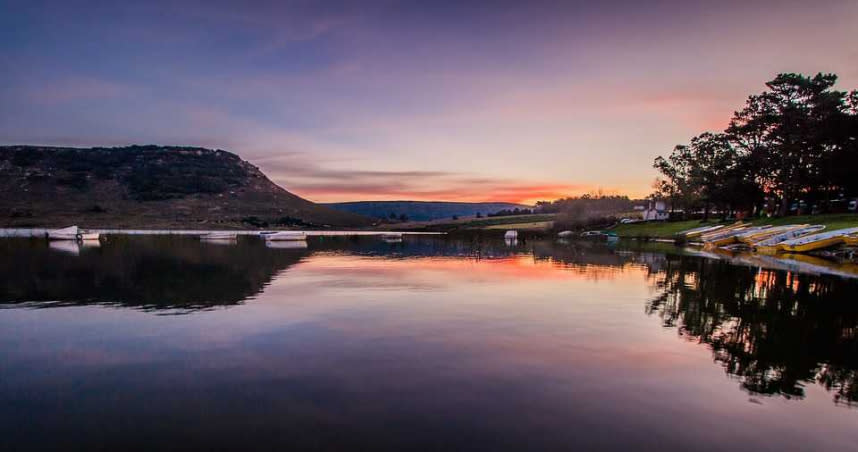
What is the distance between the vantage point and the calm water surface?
927 centimetres

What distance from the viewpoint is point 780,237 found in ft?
197

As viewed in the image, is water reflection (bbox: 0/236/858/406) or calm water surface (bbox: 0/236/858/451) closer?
calm water surface (bbox: 0/236/858/451)

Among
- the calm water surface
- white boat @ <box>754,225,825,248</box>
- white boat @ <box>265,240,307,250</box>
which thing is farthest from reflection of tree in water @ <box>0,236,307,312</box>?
white boat @ <box>754,225,825,248</box>

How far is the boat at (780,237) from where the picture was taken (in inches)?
2283

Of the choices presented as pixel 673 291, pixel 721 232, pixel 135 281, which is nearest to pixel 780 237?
pixel 721 232

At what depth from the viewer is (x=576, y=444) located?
28.9ft

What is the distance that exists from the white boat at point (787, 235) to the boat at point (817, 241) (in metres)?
2.43

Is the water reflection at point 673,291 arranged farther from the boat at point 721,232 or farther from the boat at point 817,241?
the boat at point 721,232

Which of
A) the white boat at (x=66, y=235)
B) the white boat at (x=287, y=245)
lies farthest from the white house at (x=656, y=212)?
the white boat at (x=66, y=235)

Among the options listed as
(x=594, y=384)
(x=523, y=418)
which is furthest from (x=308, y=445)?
(x=594, y=384)

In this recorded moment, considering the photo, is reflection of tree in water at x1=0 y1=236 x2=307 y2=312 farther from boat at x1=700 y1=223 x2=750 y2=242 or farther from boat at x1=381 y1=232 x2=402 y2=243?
boat at x1=700 y1=223 x2=750 y2=242

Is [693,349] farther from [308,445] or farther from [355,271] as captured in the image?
[355,271]

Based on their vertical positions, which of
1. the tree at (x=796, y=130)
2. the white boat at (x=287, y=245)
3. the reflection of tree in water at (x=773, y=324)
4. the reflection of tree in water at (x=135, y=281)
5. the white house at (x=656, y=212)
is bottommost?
the white boat at (x=287, y=245)

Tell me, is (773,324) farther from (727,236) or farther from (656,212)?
(656,212)
